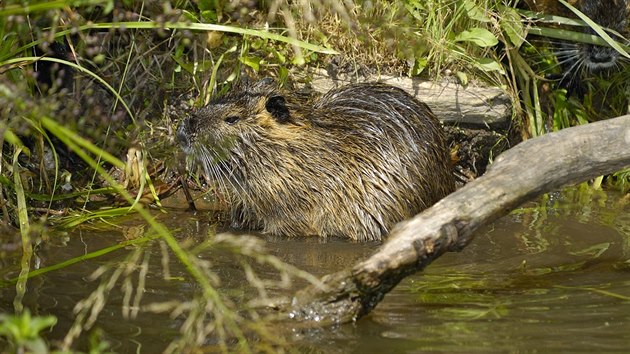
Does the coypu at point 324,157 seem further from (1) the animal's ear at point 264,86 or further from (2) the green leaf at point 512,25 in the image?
(2) the green leaf at point 512,25

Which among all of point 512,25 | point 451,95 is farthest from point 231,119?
point 512,25

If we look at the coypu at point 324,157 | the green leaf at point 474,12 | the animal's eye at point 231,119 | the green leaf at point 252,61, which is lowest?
the coypu at point 324,157

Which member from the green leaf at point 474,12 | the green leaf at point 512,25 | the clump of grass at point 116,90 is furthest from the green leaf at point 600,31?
the clump of grass at point 116,90

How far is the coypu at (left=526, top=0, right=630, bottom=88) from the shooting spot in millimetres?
5926

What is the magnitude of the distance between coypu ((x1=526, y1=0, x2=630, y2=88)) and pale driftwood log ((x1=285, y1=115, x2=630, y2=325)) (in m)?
1.92

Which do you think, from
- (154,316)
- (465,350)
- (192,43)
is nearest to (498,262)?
(465,350)

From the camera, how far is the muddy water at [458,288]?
11.4ft

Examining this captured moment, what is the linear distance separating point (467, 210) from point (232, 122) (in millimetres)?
1818

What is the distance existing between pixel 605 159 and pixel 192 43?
7.87ft

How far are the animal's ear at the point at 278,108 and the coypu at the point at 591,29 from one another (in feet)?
5.41

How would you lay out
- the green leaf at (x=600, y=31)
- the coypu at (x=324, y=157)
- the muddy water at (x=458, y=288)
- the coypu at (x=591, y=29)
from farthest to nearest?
the coypu at (x=591, y=29) → the green leaf at (x=600, y=31) → the coypu at (x=324, y=157) → the muddy water at (x=458, y=288)

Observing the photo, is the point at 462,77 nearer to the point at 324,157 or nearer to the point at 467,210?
the point at 324,157

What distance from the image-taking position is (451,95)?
223 inches

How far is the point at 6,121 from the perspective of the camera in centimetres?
377
